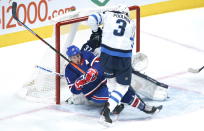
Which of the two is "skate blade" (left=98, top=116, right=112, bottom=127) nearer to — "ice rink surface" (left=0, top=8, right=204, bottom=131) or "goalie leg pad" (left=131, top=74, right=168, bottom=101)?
"ice rink surface" (left=0, top=8, right=204, bottom=131)

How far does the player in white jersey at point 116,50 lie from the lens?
5926mm

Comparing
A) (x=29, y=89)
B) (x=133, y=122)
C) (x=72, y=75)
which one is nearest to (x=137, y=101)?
(x=133, y=122)

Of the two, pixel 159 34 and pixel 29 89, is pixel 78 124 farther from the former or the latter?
pixel 159 34

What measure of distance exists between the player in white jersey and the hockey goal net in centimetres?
53

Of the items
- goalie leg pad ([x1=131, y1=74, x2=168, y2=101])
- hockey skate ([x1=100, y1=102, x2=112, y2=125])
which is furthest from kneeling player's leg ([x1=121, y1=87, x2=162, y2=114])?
goalie leg pad ([x1=131, y1=74, x2=168, y2=101])

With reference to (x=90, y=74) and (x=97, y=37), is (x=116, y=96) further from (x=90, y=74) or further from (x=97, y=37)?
(x=97, y=37)

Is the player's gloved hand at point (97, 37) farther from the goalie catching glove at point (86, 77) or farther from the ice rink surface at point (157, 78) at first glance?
the ice rink surface at point (157, 78)

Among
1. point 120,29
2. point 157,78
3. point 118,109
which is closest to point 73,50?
point 120,29

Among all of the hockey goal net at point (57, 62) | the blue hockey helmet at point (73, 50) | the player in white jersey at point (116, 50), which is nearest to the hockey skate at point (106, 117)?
the player in white jersey at point (116, 50)

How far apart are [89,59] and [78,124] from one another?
56cm

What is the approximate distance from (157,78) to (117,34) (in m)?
Answer: 1.42

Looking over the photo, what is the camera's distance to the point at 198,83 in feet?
23.3

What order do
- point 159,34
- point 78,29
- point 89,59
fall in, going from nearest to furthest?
point 89,59
point 78,29
point 159,34

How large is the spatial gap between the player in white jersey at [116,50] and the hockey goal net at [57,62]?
0.53 meters
